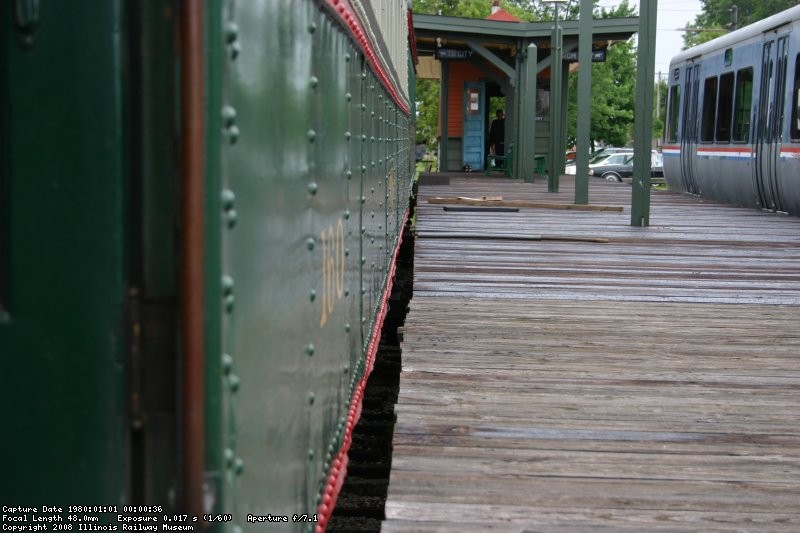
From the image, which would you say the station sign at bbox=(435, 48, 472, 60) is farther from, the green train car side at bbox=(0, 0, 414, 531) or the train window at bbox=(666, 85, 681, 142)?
the green train car side at bbox=(0, 0, 414, 531)

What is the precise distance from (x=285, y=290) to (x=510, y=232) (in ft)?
28.5

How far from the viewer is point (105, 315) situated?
134 cm

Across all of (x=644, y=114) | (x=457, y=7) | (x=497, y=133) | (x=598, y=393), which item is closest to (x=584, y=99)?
(x=644, y=114)

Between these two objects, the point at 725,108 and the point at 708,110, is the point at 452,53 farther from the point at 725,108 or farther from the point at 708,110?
the point at 725,108

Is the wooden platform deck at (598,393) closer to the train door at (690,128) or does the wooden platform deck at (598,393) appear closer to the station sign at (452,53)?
the train door at (690,128)

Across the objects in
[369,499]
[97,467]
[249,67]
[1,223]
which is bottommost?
[369,499]

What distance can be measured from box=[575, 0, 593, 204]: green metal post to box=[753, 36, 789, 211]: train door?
2.17 m

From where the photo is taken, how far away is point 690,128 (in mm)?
17656

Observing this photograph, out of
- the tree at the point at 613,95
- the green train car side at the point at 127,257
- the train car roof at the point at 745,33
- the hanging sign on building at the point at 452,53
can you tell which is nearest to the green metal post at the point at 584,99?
the train car roof at the point at 745,33

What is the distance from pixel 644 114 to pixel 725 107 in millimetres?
5396

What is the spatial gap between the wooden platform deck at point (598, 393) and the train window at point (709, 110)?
8.12m

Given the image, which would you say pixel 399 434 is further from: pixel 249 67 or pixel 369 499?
pixel 249 67

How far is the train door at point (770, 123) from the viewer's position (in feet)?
42.4

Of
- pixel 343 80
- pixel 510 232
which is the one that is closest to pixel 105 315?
pixel 343 80
